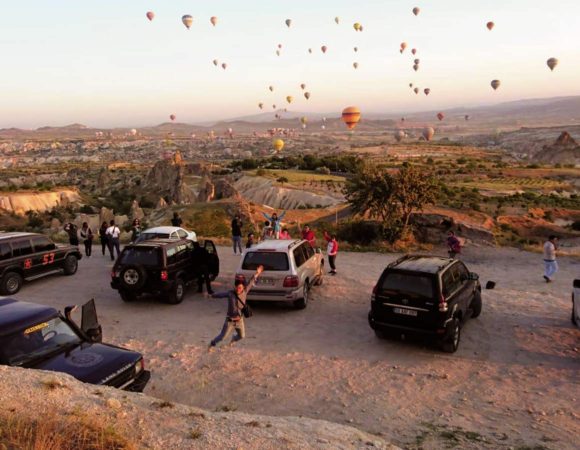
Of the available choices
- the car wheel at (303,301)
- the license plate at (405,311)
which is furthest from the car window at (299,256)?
the license plate at (405,311)

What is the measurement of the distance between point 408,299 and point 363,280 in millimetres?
6311

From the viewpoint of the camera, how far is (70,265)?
18016 millimetres

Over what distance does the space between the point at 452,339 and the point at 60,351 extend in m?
7.44

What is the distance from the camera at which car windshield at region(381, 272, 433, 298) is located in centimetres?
1049

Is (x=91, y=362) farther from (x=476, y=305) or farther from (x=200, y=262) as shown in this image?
(x=476, y=305)

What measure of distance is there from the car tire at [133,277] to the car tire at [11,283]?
13.9 ft

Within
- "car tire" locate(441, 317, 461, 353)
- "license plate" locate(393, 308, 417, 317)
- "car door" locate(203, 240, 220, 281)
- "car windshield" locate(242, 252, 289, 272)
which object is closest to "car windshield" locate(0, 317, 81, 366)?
"car windshield" locate(242, 252, 289, 272)

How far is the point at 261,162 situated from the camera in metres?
101

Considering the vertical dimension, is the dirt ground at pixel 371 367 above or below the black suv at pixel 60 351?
below

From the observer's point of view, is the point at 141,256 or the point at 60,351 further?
the point at 141,256

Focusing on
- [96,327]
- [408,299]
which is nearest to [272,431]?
[96,327]

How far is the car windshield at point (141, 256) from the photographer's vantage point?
1402 centimetres

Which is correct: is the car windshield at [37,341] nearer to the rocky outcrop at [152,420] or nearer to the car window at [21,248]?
the rocky outcrop at [152,420]

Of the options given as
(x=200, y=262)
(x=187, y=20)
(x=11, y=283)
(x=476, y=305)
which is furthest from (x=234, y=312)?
(x=187, y=20)
